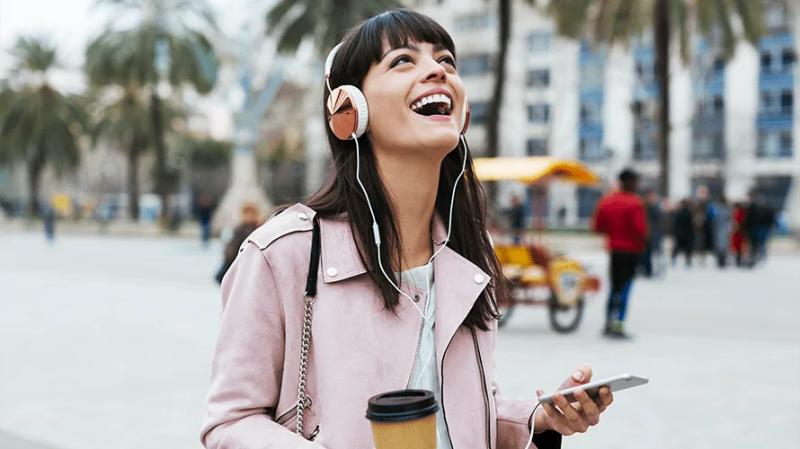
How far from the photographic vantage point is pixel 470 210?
1.81 meters

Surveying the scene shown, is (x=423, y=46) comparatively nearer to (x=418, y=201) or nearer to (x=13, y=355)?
(x=418, y=201)

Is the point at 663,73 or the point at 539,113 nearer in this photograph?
the point at 663,73

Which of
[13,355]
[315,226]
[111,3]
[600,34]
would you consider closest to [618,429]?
[315,226]

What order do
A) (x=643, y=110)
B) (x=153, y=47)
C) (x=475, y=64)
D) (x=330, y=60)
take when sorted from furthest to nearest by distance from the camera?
1. (x=475, y=64)
2. (x=643, y=110)
3. (x=153, y=47)
4. (x=330, y=60)

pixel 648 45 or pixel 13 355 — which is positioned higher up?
pixel 648 45

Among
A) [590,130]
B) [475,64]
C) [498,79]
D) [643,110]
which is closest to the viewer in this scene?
[498,79]

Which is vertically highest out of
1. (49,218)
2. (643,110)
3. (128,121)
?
(643,110)

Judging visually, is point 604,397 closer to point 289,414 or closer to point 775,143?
point 289,414

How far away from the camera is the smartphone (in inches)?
56.0

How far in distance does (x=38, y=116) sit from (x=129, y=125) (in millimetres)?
4974

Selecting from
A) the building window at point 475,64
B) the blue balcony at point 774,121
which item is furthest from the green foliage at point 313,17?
the building window at point 475,64

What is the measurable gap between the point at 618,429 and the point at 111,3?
33.5 meters

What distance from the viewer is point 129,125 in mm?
41938

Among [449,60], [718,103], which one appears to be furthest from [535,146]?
[449,60]
